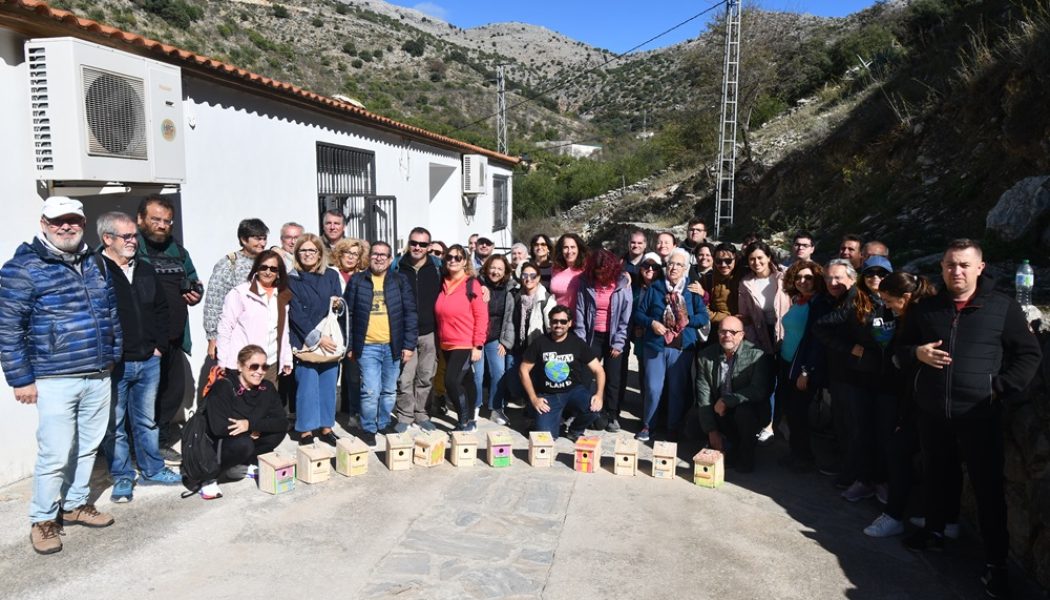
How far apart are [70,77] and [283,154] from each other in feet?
11.6

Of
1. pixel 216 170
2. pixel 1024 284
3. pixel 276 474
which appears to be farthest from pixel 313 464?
pixel 1024 284

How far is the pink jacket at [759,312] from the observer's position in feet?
18.8

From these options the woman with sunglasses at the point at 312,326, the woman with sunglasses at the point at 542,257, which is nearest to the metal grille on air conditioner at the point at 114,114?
the woman with sunglasses at the point at 312,326

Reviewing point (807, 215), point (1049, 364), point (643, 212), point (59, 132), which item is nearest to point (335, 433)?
point (59, 132)

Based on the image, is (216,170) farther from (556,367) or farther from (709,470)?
(709,470)

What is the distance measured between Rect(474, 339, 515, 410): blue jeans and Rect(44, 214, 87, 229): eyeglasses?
3.35 meters

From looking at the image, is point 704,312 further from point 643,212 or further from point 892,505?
point 643,212

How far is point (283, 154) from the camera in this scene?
8195mm

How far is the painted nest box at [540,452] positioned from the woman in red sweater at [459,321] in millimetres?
1002

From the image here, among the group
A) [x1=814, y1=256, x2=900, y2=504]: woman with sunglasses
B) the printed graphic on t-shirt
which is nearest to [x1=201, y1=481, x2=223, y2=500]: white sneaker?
the printed graphic on t-shirt

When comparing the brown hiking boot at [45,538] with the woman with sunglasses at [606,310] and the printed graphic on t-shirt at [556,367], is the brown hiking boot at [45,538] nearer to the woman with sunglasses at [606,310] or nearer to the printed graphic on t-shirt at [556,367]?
the printed graphic on t-shirt at [556,367]

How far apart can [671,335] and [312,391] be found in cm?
297

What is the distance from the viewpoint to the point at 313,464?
16.6 feet

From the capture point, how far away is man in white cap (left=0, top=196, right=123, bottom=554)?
3.77m
